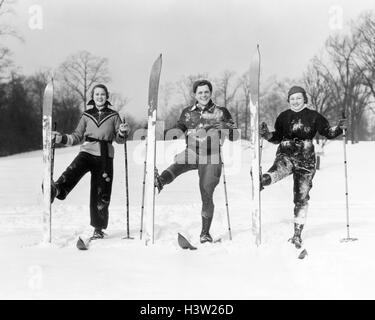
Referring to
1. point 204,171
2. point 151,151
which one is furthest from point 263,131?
point 151,151

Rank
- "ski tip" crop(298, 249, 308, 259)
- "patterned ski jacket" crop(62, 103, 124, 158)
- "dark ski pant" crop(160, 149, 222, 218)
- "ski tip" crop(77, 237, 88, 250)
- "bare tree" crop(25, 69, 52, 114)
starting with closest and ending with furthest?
"ski tip" crop(298, 249, 308, 259), "ski tip" crop(77, 237, 88, 250), "dark ski pant" crop(160, 149, 222, 218), "patterned ski jacket" crop(62, 103, 124, 158), "bare tree" crop(25, 69, 52, 114)

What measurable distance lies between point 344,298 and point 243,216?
420 centimetres

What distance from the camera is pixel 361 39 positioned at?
25172mm

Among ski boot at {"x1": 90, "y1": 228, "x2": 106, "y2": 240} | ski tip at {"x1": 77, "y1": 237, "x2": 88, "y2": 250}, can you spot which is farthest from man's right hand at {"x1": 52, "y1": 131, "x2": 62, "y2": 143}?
ski tip at {"x1": 77, "y1": 237, "x2": 88, "y2": 250}

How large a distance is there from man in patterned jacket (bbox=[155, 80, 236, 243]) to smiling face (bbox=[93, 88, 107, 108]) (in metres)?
0.94

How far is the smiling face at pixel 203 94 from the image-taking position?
523 cm

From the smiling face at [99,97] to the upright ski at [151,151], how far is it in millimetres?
612

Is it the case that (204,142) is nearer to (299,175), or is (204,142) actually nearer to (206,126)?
(206,126)

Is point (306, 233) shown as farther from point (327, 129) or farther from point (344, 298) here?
point (344, 298)

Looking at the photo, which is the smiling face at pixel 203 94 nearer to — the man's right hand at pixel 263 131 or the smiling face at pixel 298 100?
the man's right hand at pixel 263 131

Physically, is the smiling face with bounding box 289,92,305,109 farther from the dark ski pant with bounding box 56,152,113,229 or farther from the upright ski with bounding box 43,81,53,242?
the upright ski with bounding box 43,81,53,242

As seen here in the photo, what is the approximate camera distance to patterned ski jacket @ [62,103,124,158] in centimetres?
535

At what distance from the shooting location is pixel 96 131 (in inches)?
210

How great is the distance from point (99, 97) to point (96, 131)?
1.38 feet
